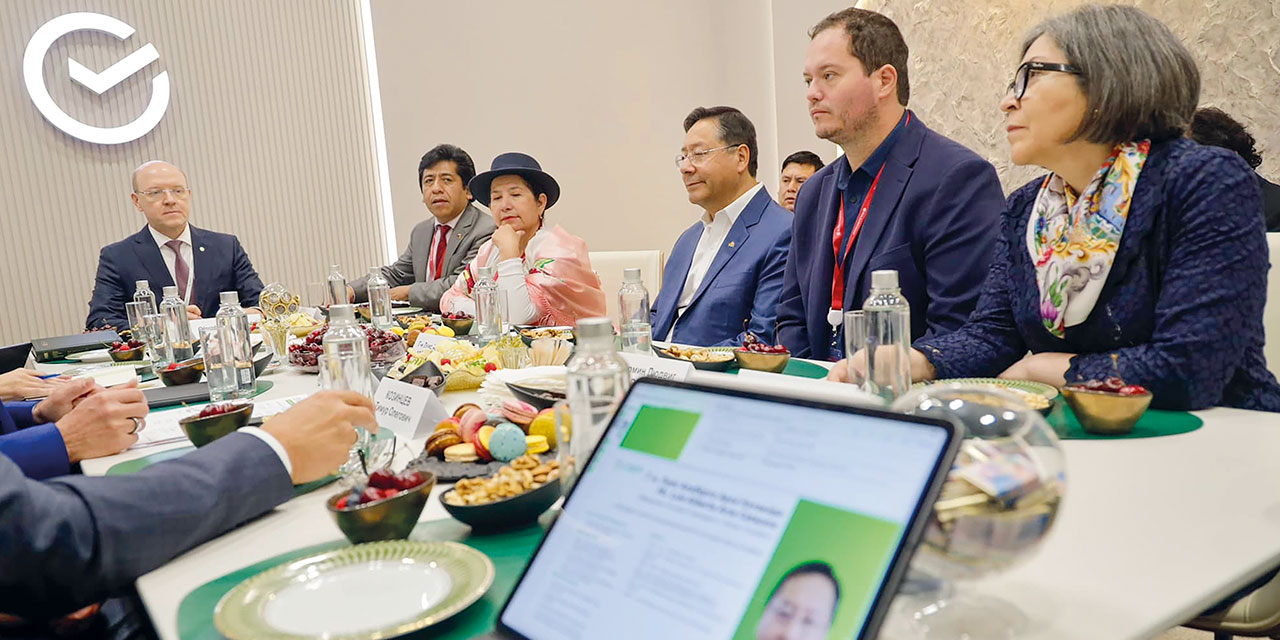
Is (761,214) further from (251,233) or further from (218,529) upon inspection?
(251,233)

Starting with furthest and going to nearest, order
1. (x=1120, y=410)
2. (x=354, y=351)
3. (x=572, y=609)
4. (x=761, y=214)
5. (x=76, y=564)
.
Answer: (x=761, y=214)
(x=354, y=351)
(x=1120, y=410)
(x=76, y=564)
(x=572, y=609)

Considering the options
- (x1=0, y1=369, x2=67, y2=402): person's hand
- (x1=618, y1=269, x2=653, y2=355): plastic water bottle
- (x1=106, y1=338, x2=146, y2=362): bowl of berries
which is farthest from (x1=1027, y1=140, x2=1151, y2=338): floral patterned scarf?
(x1=106, y1=338, x2=146, y2=362): bowl of berries

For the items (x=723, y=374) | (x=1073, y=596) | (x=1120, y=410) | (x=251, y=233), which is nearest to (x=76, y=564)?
(x=1073, y=596)

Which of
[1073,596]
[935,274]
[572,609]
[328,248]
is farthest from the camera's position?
[328,248]

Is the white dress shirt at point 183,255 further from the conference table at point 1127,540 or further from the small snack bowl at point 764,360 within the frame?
the conference table at point 1127,540

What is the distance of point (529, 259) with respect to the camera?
11.4 feet

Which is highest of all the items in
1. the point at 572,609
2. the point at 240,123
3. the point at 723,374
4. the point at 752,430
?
the point at 240,123

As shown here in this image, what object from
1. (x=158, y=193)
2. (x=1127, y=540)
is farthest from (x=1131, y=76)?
(x=158, y=193)

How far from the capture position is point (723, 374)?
1665 mm

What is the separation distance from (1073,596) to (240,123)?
5820 millimetres

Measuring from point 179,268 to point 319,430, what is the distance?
3763 mm

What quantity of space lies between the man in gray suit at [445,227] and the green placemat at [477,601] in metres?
3.74

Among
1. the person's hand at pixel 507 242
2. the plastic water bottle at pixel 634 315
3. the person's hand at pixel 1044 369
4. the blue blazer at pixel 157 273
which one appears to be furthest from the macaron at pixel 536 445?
the blue blazer at pixel 157 273

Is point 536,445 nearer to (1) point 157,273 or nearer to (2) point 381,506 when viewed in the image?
(2) point 381,506
